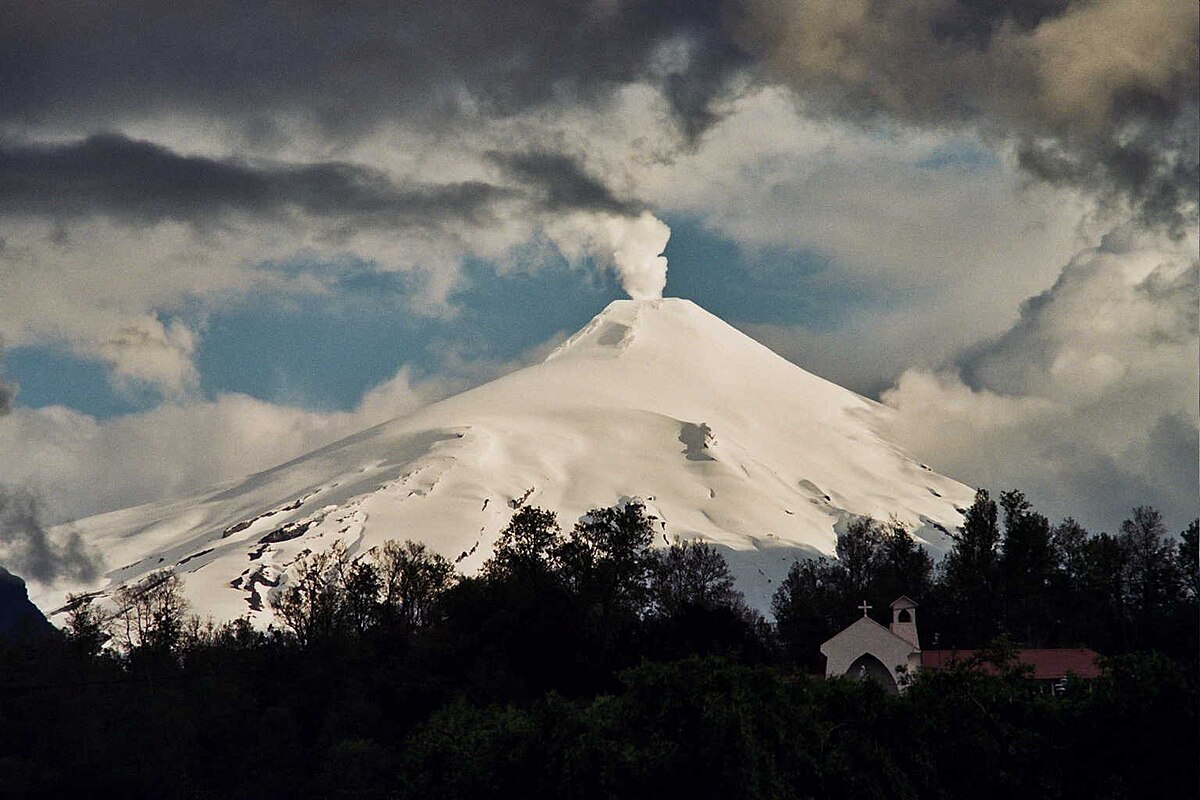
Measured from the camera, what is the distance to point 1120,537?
96125mm

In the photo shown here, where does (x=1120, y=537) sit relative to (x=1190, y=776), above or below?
above

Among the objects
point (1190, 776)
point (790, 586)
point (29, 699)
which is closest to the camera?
point (1190, 776)

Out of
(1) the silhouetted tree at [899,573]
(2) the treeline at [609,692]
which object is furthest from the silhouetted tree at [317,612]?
(1) the silhouetted tree at [899,573]

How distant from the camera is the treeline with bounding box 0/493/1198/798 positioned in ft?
124

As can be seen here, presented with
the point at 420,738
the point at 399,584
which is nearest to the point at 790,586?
the point at 399,584

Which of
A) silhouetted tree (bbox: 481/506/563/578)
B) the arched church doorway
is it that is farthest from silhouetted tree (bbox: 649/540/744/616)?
the arched church doorway

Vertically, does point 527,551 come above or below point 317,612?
above

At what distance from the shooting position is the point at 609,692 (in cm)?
6500

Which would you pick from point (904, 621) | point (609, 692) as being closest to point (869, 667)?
point (904, 621)

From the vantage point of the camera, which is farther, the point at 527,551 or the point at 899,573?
the point at 899,573

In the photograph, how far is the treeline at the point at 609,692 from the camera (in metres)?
37.7

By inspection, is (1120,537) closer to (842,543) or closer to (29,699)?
(842,543)

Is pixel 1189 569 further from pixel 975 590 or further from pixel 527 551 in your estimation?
pixel 527 551

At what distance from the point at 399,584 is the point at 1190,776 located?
6163 centimetres
